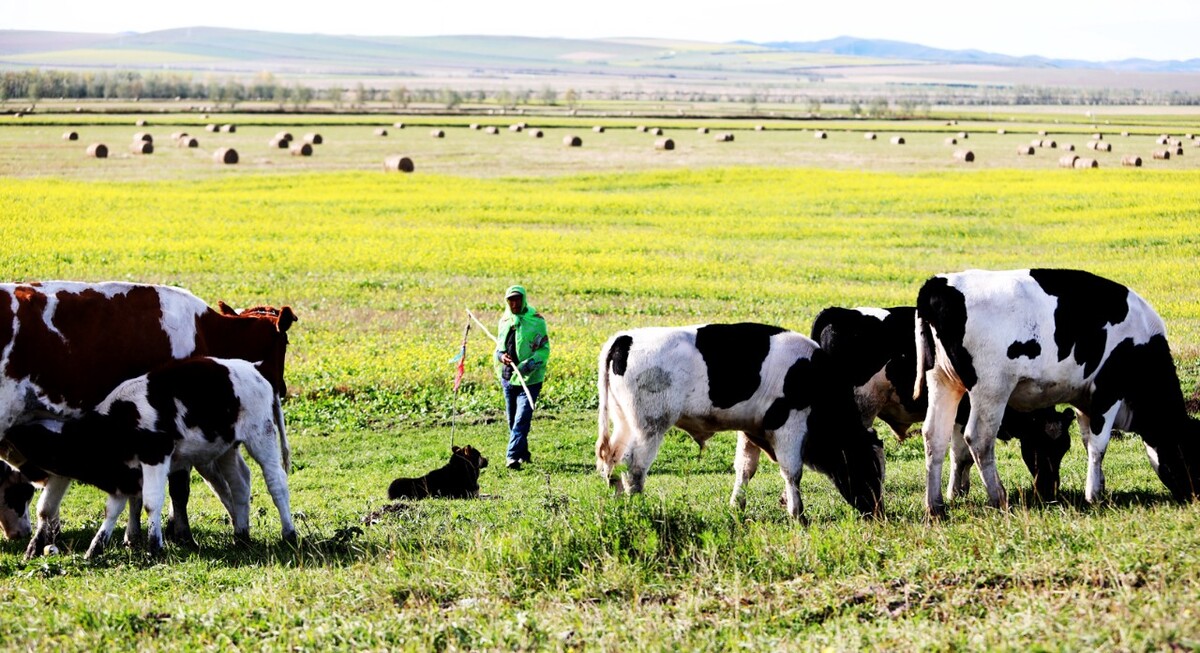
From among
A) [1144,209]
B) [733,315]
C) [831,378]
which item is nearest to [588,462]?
[831,378]

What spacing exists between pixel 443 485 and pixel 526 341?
2.79m

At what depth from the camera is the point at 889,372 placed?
13672mm

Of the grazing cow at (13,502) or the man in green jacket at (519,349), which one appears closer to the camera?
the grazing cow at (13,502)

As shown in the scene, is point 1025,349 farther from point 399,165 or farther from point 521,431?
point 399,165

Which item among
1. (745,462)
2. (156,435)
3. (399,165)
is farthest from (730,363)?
(399,165)

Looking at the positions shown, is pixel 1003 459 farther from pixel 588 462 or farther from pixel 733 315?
pixel 733 315

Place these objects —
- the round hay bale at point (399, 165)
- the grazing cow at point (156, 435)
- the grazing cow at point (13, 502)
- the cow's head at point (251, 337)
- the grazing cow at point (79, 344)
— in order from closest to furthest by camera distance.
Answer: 1. the grazing cow at point (156, 435)
2. the grazing cow at point (79, 344)
3. the grazing cow at point (13, 502)
4. the cow's head at point (251, 337)
5. the round hay bale at point (399, 165)

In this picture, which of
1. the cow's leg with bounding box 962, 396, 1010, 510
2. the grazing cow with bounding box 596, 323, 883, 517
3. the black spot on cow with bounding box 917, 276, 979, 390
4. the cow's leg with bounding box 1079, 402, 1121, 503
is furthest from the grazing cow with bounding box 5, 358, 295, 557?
the cow's leg with bounding box 1079, 402, 1121, 503

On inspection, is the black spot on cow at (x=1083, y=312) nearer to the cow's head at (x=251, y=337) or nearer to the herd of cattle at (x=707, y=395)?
the herd of cattle at (x=707, y=395)

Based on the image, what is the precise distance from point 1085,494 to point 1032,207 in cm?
3285

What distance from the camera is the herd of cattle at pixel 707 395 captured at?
37.0ft

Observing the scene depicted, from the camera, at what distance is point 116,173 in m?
53.5

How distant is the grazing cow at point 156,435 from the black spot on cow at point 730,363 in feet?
13.1

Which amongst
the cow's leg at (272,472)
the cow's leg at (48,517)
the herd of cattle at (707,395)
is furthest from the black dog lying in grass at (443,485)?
the cow's leg at (48,517)
